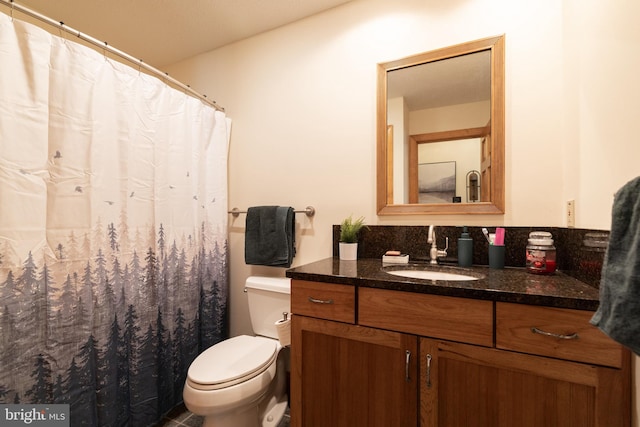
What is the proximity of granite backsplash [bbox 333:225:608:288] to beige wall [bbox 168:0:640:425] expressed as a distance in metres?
0.05

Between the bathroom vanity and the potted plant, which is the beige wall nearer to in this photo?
the potted plant

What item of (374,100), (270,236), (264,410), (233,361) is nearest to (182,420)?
(264,410)

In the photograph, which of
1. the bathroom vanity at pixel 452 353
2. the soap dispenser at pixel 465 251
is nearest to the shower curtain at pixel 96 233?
the bathroom vanity at pixel 452 353

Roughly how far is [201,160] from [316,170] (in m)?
0.74

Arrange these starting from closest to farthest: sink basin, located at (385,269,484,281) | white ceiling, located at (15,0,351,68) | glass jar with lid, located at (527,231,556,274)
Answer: glass jar with lid, located at (527,231,556,274)
sink basin, located at (385,269,484,281)
white ceiling, located at (15,0,351,68)

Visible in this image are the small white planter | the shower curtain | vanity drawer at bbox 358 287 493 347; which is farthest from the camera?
the small white planter

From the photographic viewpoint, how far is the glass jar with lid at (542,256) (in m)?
1.12

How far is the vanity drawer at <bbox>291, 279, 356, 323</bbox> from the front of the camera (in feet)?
3.53

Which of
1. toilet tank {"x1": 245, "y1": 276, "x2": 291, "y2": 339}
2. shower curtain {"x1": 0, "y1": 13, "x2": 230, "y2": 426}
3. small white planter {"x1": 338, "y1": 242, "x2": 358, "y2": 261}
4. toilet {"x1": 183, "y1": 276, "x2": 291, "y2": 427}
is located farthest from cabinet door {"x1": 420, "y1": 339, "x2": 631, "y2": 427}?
shower curtain {"x1": 0, "y1": 13, "x2": 230, "y2": 426}

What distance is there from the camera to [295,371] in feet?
3.82

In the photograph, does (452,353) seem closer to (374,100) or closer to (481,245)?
(481,245)

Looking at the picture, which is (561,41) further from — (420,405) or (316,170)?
(420,405)

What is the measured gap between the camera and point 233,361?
4.36ft

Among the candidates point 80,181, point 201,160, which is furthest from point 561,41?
point 80,181
